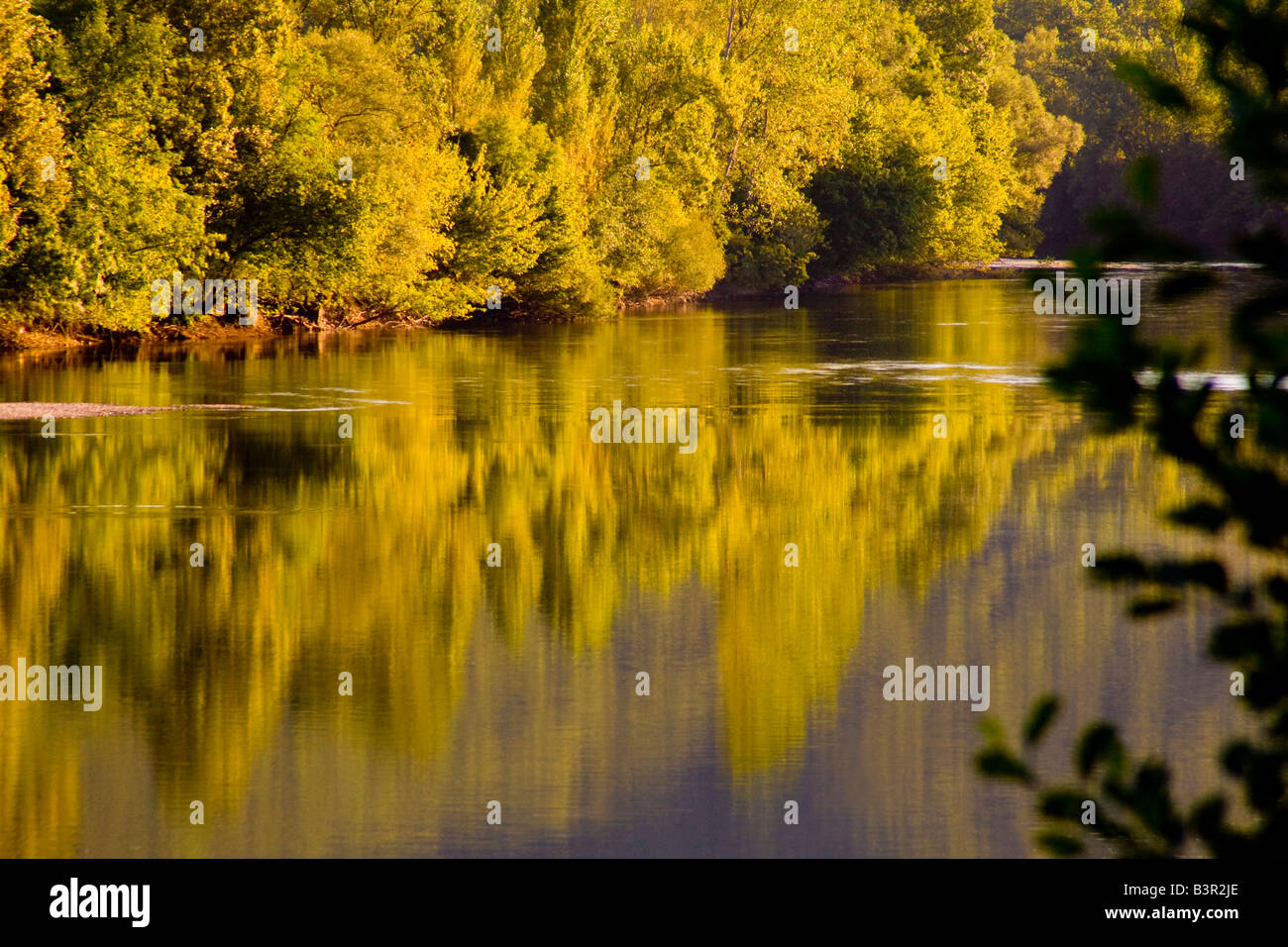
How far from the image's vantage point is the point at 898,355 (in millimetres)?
36250

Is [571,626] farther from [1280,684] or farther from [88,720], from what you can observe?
[1280,684]

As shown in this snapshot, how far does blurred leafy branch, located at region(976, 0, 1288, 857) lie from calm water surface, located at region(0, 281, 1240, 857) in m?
1.00

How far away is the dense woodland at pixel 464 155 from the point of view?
3222 centimetres

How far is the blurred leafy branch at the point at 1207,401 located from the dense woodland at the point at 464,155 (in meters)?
23.4

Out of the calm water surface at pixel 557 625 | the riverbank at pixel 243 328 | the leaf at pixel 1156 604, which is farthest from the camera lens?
the riverbank at pixel 243 328

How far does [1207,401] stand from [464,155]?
1676 inches

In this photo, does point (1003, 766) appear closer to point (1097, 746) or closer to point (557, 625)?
point (1097, 746)

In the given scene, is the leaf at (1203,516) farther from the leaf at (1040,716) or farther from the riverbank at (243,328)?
the riverbank at (243,328)

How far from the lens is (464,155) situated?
144 ft

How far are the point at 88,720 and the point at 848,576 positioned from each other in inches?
266

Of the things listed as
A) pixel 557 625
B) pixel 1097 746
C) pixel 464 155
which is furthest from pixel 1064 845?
pixel 464 155

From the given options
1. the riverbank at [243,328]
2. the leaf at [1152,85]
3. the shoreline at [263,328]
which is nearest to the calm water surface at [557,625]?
the leaf at [1152,85]
